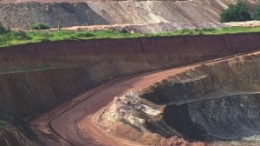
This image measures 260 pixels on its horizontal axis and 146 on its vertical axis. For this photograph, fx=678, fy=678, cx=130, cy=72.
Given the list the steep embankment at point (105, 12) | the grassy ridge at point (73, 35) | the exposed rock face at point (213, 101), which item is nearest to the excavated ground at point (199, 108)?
the exposed rock face at point (213, 101)

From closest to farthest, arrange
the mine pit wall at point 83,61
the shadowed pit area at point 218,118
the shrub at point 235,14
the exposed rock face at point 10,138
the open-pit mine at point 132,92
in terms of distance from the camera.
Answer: the exposed rock face at point 10,138
the open-pit mine at point 132,92
the mine pit wall at point 83,61
the shadowed pit area at point 218,118
the shrub at point 235,14

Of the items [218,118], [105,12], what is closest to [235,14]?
[105,12]

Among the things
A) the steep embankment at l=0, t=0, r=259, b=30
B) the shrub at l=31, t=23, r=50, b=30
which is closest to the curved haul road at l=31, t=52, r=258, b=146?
the shrub at l=31, t=23, r=50, b=30

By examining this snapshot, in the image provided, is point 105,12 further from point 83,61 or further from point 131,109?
point 131,109

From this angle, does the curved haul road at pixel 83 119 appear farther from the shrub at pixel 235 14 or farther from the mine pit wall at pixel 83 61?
the shrub at pixel 235 14

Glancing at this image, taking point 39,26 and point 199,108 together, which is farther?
point 39,26

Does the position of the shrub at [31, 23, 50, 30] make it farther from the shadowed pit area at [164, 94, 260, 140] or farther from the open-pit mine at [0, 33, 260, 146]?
the shadowed pit area at [164, 94, 260, 140]

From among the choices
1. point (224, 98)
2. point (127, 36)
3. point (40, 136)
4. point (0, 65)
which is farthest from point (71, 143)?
point (127, 36)

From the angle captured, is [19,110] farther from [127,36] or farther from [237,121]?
[127,36]
